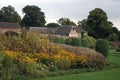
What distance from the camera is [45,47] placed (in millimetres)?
21406

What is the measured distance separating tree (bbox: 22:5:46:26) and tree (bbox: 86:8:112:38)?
79.2 feet

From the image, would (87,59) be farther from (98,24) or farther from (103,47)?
(98,24)

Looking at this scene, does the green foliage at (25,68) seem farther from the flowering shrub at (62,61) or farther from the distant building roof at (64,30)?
the distant building roof at (64,30)

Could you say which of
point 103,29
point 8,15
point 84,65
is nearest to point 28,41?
point 84,65

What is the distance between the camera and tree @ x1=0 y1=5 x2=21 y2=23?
102 meters

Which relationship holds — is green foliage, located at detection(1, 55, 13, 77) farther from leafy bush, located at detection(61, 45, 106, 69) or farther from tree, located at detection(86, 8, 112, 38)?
tree, located at detection(86, 8, 112, 38)

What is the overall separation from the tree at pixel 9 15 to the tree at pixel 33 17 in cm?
330

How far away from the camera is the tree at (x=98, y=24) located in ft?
285

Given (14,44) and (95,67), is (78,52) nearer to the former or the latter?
(95,67)

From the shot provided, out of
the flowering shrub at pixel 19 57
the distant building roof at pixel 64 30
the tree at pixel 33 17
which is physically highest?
Answer: the tree at pixel 33 17

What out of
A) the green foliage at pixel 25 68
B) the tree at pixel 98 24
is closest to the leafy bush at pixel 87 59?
the green foliage at pixel 25 68

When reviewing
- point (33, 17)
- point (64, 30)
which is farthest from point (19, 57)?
point (33, 17)

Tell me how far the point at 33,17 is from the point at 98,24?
28.0 m

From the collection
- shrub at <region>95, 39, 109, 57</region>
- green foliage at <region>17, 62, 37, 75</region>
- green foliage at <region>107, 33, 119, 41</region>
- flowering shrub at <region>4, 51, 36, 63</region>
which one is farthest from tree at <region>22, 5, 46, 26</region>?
green foliage at <region>17, 62, 37, 75</region>
